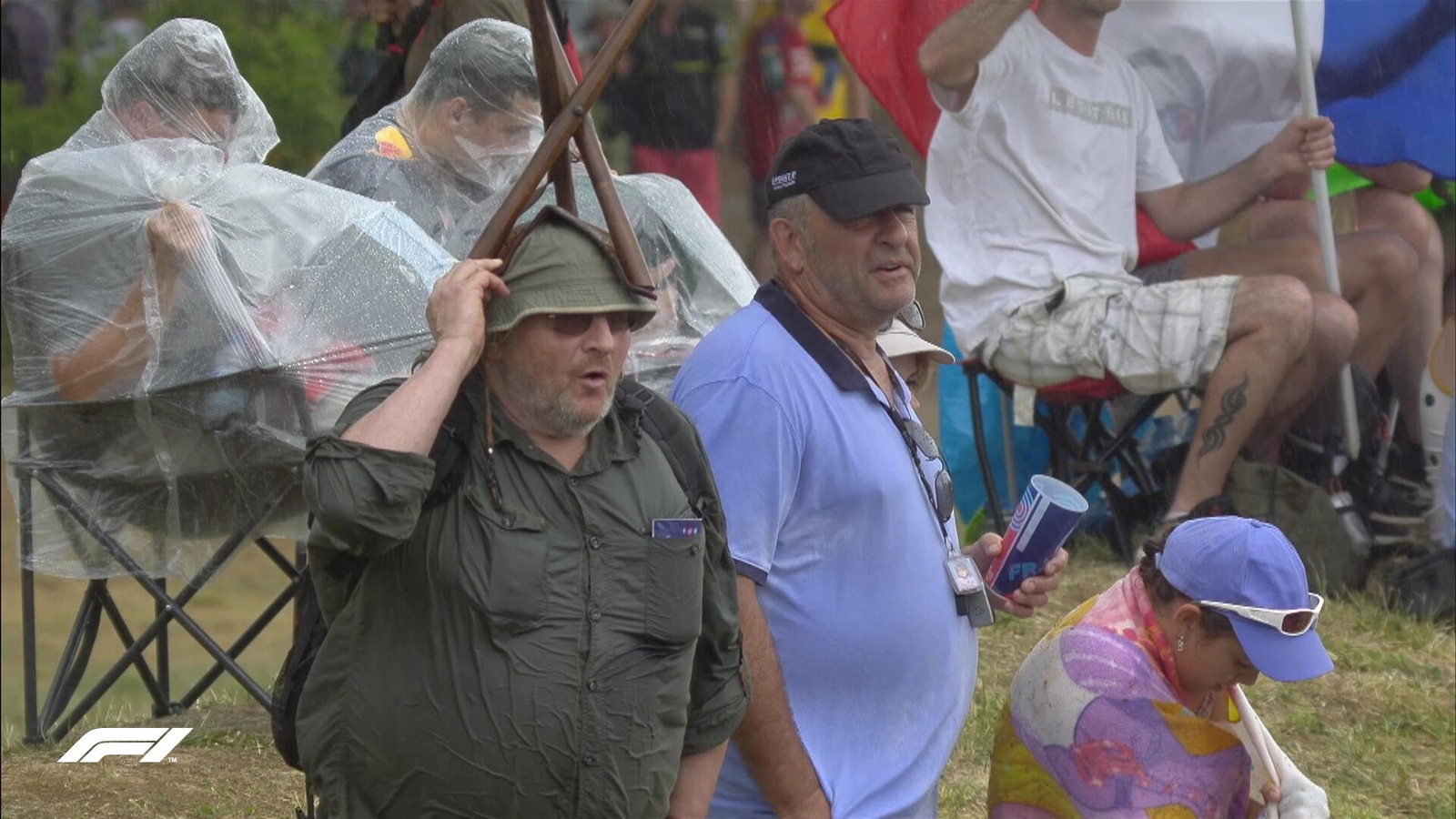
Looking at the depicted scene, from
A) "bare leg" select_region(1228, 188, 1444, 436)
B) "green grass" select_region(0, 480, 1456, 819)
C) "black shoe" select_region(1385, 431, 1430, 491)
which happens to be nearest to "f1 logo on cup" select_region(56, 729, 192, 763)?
"green grass" select_region(0, 480, 1456, 819)

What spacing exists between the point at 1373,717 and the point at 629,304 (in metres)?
3.79

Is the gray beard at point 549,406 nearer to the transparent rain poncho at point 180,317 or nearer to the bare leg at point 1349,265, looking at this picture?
the transparent rain poncho at point 180,317

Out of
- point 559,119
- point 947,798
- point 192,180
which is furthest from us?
point 947,798

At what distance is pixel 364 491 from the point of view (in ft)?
8.07

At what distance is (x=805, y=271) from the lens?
3.32 meters

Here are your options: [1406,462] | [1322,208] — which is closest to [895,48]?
[1322,208]

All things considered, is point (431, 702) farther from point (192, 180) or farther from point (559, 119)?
point (192, 180)

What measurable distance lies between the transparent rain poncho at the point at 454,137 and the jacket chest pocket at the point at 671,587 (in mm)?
2399

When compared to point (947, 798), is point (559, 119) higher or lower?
higher

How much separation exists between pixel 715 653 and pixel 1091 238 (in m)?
3.97

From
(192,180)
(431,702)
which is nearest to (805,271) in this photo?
(431,702)

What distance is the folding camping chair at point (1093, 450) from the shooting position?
6.61 meters

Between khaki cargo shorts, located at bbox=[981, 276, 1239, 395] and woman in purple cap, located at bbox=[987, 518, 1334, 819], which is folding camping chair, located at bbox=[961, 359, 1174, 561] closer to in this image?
khaki cargo shorts, located at bbox=[981, 276, 1239, 395]

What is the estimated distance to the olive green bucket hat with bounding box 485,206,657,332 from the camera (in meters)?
2.67
